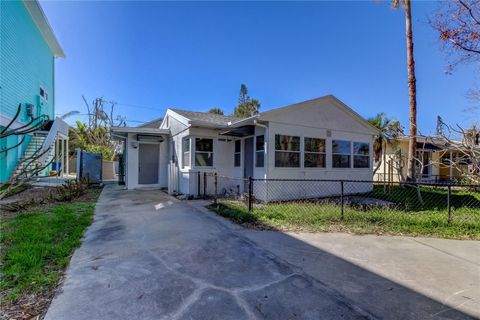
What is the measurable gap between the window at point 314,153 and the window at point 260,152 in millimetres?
1868

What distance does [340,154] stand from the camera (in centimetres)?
1096

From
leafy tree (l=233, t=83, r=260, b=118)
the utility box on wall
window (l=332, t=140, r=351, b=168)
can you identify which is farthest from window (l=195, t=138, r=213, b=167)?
leafy tree (l=233, t=83, r=260, b=118)

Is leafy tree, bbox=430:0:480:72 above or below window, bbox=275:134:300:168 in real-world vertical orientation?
above

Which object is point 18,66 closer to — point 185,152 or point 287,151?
point 185,152

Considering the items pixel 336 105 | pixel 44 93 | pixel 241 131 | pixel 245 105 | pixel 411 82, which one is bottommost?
pixel 241 131

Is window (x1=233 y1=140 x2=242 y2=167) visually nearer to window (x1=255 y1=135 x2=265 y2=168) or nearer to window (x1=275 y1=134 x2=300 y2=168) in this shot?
window (x1=255 y1=135 x2=265 y2=168)

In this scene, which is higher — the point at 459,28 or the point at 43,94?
the point at 43,94

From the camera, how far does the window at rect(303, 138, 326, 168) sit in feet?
32.3

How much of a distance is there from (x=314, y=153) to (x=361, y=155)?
3.19 m

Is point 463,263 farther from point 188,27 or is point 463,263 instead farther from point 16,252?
point 188,27

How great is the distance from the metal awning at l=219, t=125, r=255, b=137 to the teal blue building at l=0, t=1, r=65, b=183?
7010 millimetres

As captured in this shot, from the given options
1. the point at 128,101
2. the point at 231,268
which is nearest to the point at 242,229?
the point at 231,268

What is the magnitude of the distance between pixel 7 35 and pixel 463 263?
666 inches

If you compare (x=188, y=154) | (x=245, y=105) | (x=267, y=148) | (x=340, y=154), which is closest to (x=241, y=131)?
(x=267, y=148)
